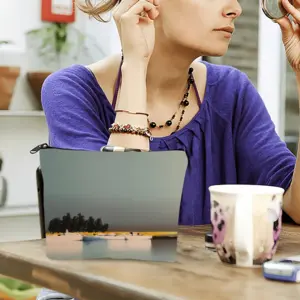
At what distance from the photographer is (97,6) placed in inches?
70.8

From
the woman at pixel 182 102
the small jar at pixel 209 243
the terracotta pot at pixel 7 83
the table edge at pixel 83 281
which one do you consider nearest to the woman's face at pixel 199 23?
the woman at pixel 182 102

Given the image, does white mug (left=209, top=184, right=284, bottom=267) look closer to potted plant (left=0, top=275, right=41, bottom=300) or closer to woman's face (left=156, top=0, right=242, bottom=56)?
woman's face (left=156, top=0, right=242, bottom=56)

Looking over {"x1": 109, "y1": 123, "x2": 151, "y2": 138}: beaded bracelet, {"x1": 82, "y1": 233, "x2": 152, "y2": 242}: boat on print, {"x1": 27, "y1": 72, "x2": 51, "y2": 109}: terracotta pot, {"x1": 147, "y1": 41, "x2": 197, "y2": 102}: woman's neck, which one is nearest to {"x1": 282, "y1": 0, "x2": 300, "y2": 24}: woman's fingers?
{"x1": 147, "y1": 41, "x2": 197, "y2": 102}: woman's neck

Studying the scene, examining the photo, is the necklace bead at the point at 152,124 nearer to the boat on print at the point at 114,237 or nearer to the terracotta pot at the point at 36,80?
the boat on print at the point at 114,237

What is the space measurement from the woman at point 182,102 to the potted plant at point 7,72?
1.61 m

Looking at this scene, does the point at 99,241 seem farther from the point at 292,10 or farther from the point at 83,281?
the point at 292,10

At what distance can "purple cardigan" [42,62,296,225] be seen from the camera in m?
1.54

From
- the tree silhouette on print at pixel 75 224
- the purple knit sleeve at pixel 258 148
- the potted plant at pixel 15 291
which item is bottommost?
the potted plant at pixel 15 291

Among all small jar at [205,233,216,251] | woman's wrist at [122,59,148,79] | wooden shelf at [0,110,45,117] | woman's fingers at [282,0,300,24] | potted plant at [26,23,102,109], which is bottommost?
small jar at [205,233,216,251]

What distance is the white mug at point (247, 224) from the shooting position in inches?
37.1

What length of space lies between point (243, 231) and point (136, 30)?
687mm

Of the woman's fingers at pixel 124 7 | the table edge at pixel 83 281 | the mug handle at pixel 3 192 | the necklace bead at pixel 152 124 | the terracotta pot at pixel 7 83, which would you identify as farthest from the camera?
the mug handle at pixel 3 192

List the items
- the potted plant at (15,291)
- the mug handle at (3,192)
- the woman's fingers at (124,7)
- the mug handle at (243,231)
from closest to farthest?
1. the mug handle at (243,231)
2. the woman's fingers at (124,7)
3. the potted plant at (15,291)
4. the mug handle at (3,192)

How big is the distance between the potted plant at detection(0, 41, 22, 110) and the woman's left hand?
83.0 inches
